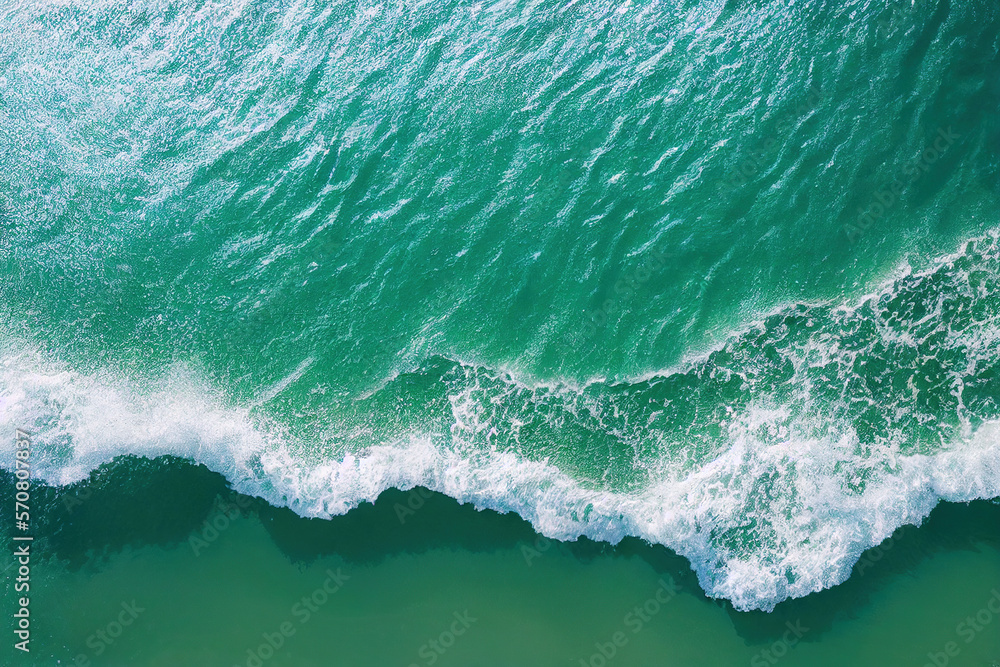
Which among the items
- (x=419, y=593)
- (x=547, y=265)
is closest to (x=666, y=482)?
(x=547, y=265)

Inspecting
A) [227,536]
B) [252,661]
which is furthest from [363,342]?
[252,661]

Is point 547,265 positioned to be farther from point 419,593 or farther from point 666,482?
point 419,593

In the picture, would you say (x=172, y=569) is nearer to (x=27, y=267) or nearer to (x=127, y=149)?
(x=27, y=267)

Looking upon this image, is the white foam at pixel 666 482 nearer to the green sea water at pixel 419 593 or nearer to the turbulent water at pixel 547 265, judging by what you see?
the turbulent water at pixel 547 265

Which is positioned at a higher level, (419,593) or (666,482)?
(666,482)

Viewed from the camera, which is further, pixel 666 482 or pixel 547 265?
pixel 547 265

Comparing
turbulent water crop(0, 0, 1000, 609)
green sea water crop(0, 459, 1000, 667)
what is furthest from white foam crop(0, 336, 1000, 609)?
green sea water crop(0, 459, 1000, 667)

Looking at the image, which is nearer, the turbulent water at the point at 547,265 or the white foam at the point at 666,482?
the white foam at the point at 666,482

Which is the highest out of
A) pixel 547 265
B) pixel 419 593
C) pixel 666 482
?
pixel 547 265

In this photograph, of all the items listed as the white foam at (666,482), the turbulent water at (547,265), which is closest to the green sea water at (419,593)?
the white foam at (666,482)
